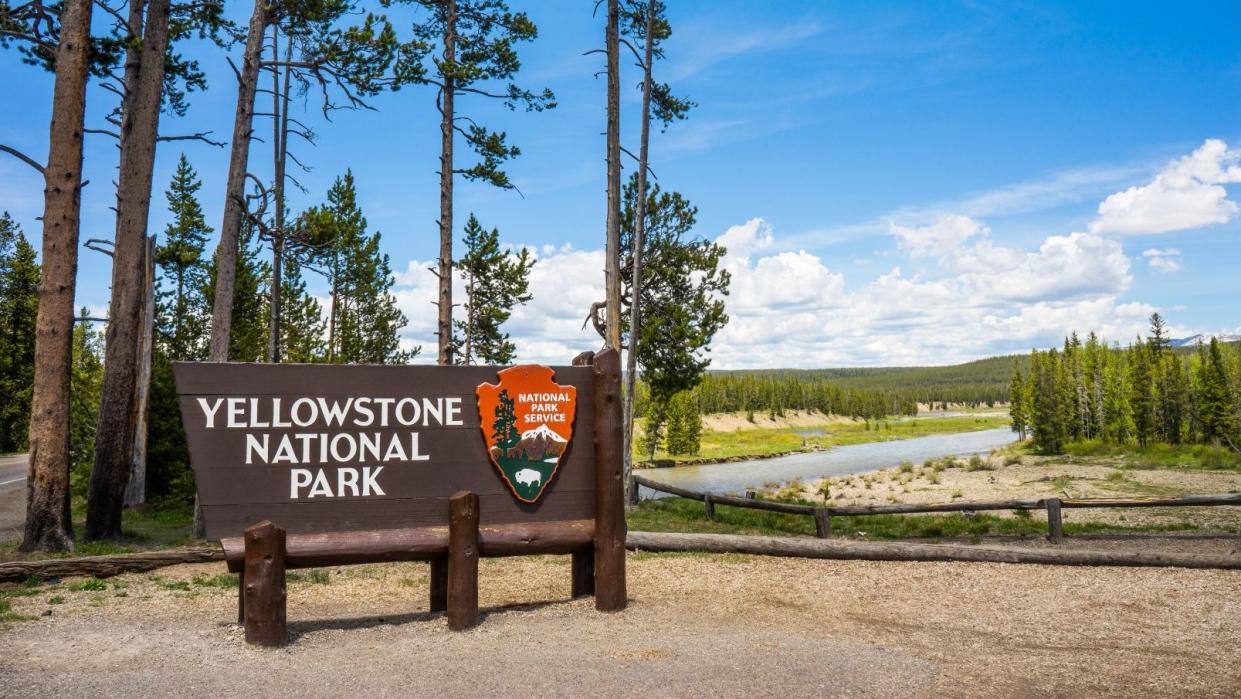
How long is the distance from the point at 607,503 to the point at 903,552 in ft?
16.6

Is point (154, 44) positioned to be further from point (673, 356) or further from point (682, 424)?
point (682, 424)

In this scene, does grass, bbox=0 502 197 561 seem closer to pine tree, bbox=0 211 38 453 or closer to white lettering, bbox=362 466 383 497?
white lettering, bbox=362 466 383 497

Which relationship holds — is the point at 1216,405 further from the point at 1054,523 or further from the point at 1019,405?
the point at 1054,523

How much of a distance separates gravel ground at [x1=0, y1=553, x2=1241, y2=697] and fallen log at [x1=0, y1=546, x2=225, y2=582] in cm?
23

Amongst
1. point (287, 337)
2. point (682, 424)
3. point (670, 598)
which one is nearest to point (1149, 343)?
point (682, 424)

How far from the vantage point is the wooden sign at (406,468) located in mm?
5918

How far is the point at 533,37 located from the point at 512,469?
12095 millimetres

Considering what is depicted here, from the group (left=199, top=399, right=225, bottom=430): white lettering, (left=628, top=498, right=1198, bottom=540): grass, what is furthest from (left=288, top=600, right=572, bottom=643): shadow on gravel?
(left=628, top=498, right=1198, bottom=540): grass

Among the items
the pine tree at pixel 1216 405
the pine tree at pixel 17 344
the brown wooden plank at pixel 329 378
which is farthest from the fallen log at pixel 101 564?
the pine tree at pixel 1216 405

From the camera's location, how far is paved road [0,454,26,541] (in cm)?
1255

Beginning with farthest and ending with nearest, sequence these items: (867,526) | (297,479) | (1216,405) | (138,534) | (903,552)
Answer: (1216,405), (867,526), (138,534), (903,552), (297,479)

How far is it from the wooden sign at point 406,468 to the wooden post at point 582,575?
40 cm

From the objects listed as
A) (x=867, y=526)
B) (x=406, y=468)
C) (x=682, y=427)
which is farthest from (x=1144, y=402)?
(x=406, y=468)

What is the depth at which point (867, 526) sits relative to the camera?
49.1ft
